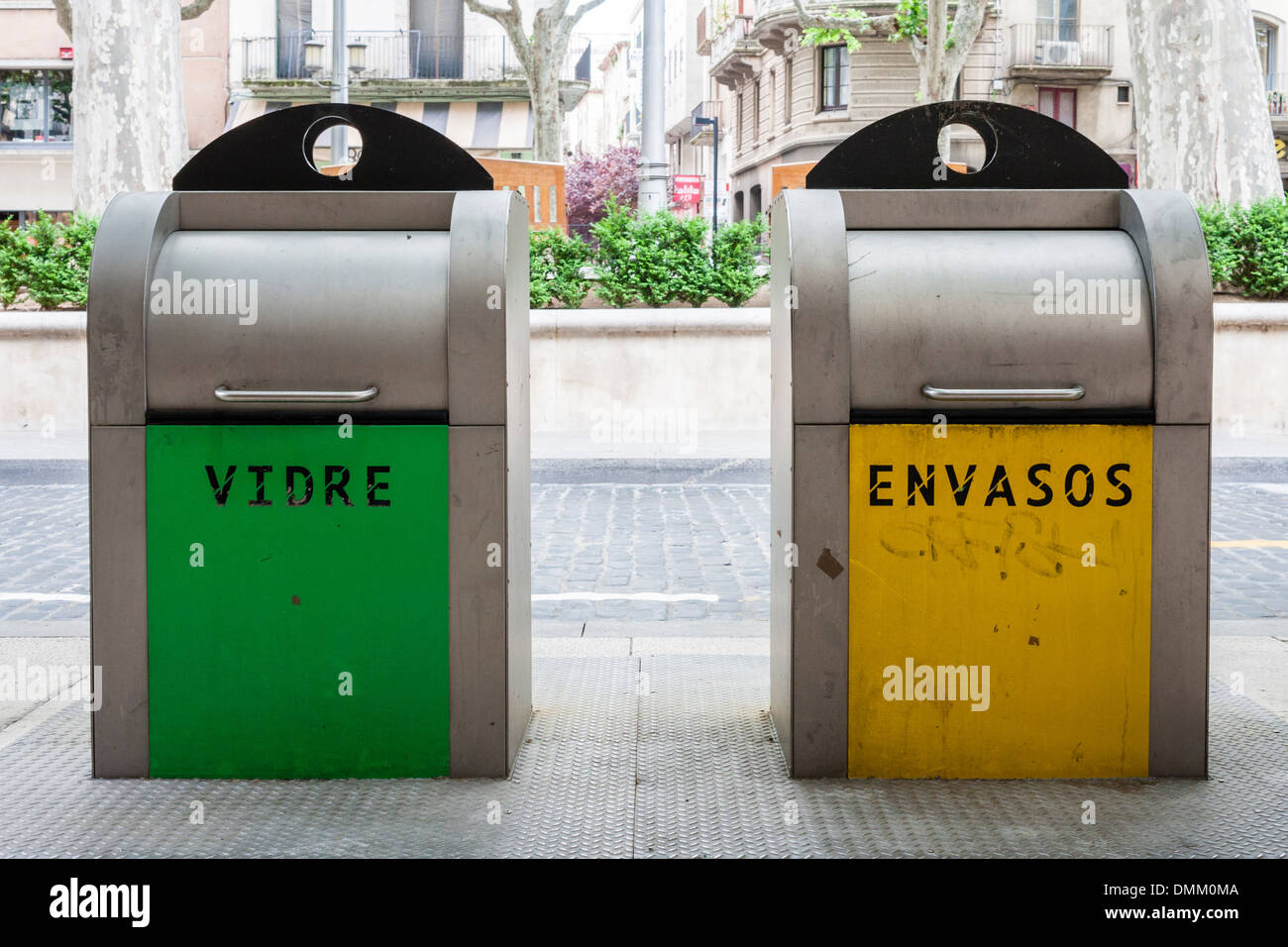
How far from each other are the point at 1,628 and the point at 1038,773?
413 centimetres

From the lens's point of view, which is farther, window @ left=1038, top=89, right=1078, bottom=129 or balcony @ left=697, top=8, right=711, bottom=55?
balcony @ left=697, top=8, right=711, bottom=55

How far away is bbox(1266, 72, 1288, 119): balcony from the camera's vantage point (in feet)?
140

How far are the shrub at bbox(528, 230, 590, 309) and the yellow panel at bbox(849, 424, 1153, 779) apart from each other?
34.2 ft

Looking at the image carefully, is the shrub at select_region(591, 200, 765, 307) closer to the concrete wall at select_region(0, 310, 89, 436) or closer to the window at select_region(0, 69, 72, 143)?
the concrete wall at select_region(0, 310, 89, 436)

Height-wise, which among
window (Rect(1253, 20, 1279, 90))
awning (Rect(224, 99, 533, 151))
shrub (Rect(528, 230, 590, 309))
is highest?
window (Rect(1253, 20, 1279, 90))

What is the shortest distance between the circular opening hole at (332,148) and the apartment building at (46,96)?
838 cm

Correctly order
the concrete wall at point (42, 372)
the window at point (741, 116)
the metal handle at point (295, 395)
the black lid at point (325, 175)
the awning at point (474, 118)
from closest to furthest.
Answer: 1. the metal handle at point (295, 395)
2. the black lid at point (325, 175)
3. the concrete wall at point (42, 372)
4. the awning at point (474, 118)
5. the window at point (741, 116)

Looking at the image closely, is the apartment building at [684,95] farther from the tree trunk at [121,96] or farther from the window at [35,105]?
the tree trunk at [121,96]

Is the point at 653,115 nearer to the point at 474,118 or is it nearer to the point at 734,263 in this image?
the point at 734,263

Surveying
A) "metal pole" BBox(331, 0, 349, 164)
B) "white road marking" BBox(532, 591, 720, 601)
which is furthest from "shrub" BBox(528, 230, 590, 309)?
"metal pole" BBox(331, 0, 349, 164)

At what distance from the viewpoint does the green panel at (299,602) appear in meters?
3.55

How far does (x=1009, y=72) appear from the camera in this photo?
4131 centimetres

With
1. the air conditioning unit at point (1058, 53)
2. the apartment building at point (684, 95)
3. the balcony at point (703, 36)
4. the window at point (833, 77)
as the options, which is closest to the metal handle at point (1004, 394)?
the window at point (833, 77)
